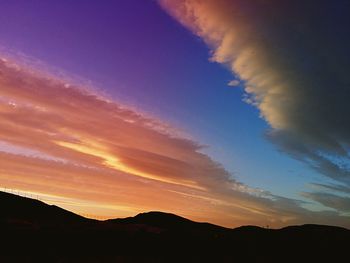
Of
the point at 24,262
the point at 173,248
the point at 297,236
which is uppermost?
the point at 297,236

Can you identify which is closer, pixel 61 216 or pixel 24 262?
pixel 24 262

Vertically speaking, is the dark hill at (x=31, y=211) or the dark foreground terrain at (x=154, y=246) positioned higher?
the dark hill at (x=31, y=211)

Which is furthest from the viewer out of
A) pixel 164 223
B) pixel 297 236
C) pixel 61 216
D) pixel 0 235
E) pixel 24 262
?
pixel 164 223

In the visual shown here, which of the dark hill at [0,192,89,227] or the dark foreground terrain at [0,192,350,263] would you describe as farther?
the dark hill at [0,192,89,227]

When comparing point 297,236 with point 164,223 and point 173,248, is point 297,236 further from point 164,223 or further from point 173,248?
point 164,223

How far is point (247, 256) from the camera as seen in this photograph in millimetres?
62688

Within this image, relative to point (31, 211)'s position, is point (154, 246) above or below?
below

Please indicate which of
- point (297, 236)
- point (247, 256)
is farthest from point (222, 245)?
point (297, 236)

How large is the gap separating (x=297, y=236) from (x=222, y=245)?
21435 mm

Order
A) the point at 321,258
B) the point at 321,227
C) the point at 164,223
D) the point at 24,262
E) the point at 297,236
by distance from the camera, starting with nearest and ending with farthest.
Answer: the point at 24,262
the point at 321,258
the point at 297,236
the point at 321,227
the point at 164,223

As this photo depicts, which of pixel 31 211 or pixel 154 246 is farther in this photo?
pixel 31 211

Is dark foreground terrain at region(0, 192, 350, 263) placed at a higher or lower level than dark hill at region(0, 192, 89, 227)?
lower

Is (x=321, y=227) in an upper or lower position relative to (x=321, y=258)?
upper

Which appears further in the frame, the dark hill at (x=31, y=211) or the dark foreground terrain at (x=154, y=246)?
the dark hill at (x=31, y=211)
